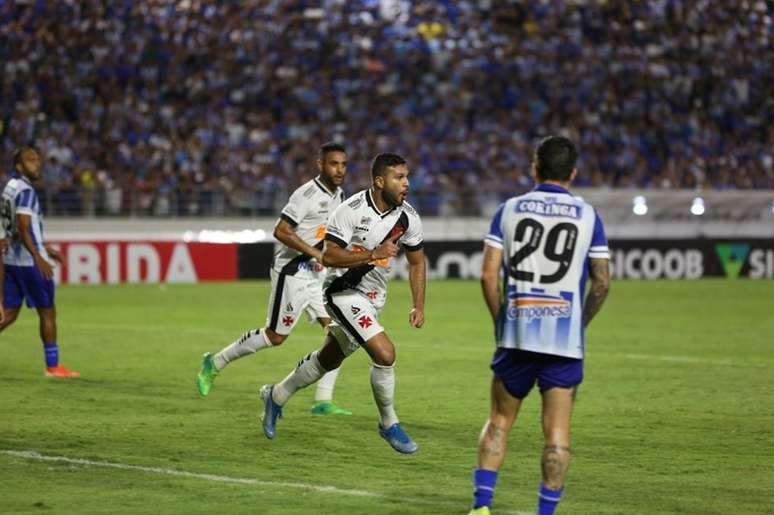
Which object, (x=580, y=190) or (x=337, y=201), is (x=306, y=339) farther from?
(x=580, y=190)

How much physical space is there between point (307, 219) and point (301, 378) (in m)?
2.13

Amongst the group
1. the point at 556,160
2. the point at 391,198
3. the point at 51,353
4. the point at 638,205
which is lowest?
the point at 51,353

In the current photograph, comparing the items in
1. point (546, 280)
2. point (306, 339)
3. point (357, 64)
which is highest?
point (357, 64)

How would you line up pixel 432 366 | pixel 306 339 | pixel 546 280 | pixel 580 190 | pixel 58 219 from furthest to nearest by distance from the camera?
pixel 580 190 < pixel 58 219 < pixel 306 339 < pixel 432 366 < pixel 546 280

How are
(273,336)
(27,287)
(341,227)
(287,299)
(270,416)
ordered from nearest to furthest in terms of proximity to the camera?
(341,227) → (270,416) → (273,336) → (287,299) → (27,287)

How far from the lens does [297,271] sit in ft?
39.9

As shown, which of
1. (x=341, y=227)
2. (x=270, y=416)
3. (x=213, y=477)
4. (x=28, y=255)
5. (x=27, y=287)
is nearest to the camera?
(x=213, y=477)

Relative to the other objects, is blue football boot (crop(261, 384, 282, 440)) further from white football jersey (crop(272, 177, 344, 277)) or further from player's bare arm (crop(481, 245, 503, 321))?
player's bare arm (crop(481, 245, 503, 321))

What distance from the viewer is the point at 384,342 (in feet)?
32.2

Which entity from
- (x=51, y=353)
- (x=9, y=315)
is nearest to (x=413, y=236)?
(x=51, y=353)

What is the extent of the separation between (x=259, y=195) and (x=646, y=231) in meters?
10.5

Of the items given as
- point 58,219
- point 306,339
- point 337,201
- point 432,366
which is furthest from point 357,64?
point 337,201

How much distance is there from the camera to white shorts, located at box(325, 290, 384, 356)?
9.75 m

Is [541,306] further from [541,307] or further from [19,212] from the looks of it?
[19,212]
